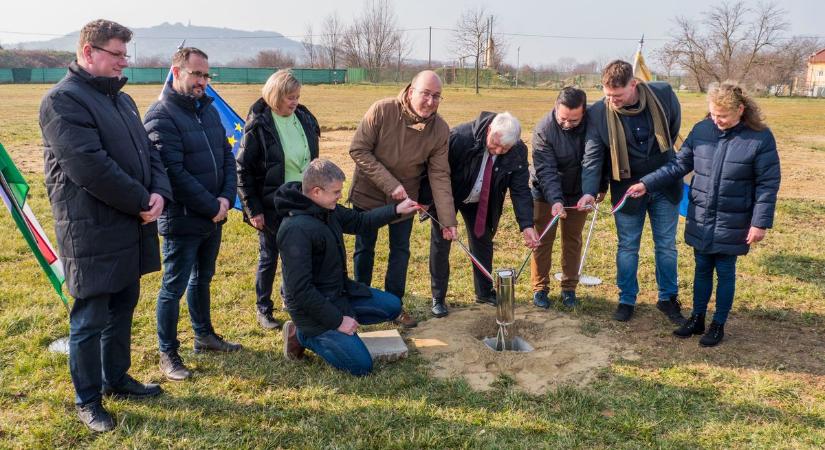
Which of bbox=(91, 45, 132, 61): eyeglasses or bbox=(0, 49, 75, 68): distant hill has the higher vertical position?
bbox=(0, 49, 75, 68): distant hill

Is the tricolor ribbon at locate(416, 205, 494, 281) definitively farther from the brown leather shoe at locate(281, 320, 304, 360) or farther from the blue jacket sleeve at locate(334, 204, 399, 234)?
the brown leather shoe at locate(281, 320, 304, 360)

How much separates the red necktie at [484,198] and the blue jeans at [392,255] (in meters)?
0.53

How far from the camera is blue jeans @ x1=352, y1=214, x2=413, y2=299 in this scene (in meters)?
4.78

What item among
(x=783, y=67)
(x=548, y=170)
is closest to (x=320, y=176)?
(x=548, y=170)

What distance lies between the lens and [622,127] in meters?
4.62

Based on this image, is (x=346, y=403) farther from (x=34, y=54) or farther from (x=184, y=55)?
(x=34, y=54)

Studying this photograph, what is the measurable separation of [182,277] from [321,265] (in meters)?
0.82

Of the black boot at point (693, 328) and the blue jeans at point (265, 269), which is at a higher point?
the blue jeans at point (265, 269)

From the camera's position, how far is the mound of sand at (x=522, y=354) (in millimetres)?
3998

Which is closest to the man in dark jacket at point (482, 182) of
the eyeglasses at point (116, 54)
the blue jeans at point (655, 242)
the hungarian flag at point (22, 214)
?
the blue jeans at point (655, 242)

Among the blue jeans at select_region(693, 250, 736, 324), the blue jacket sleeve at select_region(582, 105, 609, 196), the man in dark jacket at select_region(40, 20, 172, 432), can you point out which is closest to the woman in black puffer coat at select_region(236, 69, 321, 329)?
the man in dark jacket at select_region(40, 20, 172, 432)

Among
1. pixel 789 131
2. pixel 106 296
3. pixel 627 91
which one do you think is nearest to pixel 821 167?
pixel 789 131

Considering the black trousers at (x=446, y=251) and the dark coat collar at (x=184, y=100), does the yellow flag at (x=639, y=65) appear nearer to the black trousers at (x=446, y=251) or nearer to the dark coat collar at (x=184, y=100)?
the black trousers at (x=446, y=251)

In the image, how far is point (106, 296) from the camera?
3262 mm
